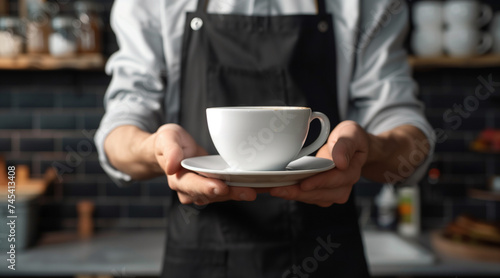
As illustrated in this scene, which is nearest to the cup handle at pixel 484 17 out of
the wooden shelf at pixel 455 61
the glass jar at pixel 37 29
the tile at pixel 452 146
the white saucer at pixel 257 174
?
the wooden shelf at pixel 455 61

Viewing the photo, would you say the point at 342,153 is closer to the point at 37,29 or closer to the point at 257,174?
the point at 257,174

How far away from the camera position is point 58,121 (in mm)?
2316

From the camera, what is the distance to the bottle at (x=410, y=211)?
7.23 feet

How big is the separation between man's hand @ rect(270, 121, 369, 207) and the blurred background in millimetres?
1384

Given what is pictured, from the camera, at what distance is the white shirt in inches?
40.9

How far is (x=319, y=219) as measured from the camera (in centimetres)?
100

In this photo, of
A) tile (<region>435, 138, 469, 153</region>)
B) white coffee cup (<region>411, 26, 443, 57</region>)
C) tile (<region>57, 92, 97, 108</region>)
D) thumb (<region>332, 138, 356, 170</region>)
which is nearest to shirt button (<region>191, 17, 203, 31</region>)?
thumb (<region>332, 138, 356, 170</region>)

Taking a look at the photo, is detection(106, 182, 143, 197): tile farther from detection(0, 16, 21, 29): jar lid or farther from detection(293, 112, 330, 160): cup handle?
detection(293, 112, 330, 160): cup handle

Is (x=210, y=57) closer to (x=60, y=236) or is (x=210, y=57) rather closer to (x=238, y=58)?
(x=238, y=58)

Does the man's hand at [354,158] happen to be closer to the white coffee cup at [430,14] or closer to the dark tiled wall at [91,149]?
the white coffee cup at [430,14]

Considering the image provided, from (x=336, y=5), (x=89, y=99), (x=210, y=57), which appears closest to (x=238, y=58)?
(x=210, y=57)

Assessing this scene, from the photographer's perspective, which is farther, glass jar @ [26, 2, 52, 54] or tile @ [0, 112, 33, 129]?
tile @ [0, 112, 33, 129]

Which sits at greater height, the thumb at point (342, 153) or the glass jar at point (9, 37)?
the thumb at point (342, 153)

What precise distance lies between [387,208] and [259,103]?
4.67 ft
